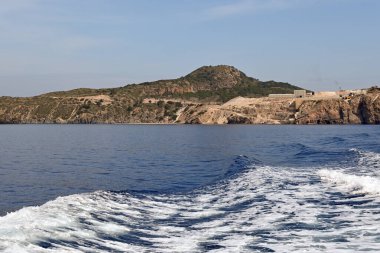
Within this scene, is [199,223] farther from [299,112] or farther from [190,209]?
[299,112]

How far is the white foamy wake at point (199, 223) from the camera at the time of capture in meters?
13.1

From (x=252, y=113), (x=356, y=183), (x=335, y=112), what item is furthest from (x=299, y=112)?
(x=356, y=183)

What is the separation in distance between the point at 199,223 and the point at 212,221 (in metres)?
0.58

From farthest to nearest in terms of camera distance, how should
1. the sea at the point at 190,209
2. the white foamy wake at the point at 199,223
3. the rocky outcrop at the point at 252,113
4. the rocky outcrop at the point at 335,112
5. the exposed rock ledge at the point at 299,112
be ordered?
1. the rocky outcrop at the point at 252,113
2. the rocky outcrop at the point at 335,112
3. the exposed rock ledge at the point at 299,112
4. the sea at the point at 190,209
5. the white foamy wake at the point at 199,223

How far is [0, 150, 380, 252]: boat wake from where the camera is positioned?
13.2 metres

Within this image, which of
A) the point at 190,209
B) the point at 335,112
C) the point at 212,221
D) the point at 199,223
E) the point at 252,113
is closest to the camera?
the point at 199,223

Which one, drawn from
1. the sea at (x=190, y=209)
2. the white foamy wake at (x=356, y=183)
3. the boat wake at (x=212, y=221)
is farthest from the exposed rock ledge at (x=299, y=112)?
the boat wake at (x=212, y=221)

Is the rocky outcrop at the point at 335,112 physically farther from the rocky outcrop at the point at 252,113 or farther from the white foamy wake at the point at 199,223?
the white foamy wake at the point at 199,223

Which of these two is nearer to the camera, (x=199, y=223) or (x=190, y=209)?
(x=199, y=223)

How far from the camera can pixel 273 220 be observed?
56.3ft

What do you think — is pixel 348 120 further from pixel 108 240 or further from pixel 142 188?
pixel 108 240

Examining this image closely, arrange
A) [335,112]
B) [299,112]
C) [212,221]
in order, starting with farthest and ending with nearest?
[299,112] → [335,112] → [212,221]

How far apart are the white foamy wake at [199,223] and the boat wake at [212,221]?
0.03m

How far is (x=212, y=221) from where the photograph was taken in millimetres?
17703
